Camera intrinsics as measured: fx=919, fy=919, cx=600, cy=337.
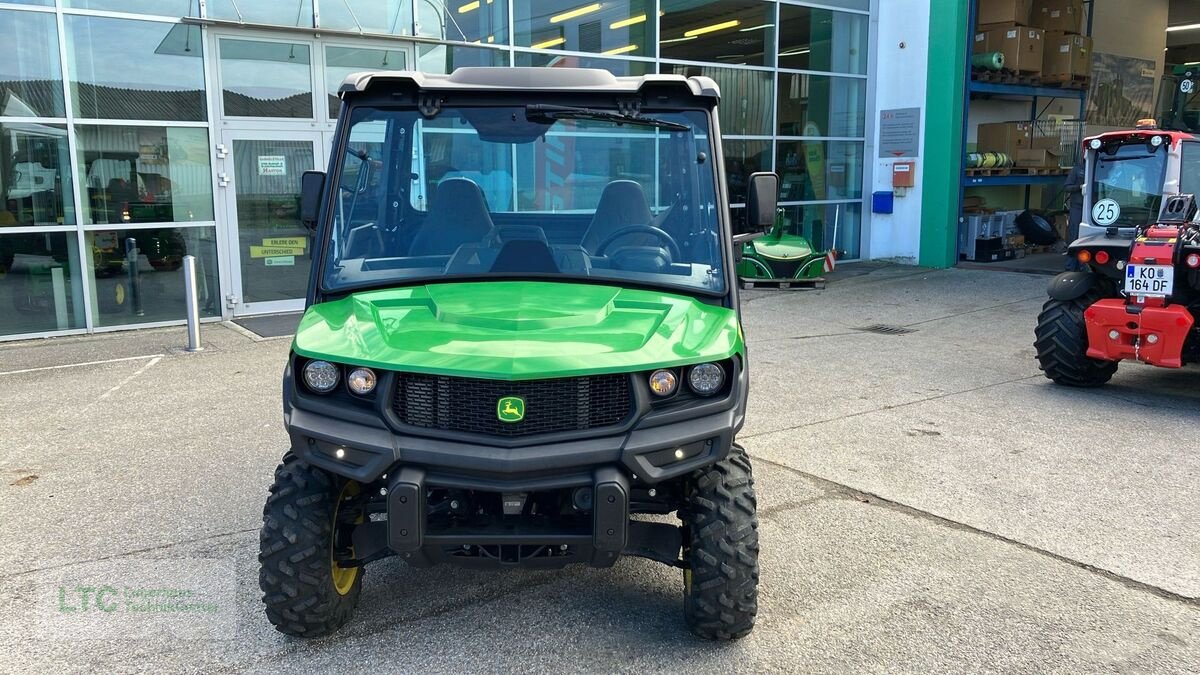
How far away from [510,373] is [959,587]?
230cm

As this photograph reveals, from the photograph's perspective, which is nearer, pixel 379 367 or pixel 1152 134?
pixel 379 367

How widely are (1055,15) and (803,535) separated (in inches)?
649

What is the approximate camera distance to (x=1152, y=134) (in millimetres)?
7520

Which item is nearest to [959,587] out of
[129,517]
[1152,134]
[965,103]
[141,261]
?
[129,517]

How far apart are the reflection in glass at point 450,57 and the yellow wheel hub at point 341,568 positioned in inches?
374

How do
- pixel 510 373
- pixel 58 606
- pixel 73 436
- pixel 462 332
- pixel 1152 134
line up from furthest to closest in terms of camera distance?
1. pixel 1152 134
2. pixel 73 436
3. pixel 58 606
4. pixel 462 332
5. pixel 510 373

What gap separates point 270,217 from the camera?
11.5 m

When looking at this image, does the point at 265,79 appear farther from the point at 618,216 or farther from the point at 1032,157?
the point at 1032,157

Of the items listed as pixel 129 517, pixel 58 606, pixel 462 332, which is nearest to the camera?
pixel 462 332

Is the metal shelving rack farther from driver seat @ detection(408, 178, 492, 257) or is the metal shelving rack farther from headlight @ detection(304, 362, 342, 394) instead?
headlight @ detection(304, 362, 342, 394)

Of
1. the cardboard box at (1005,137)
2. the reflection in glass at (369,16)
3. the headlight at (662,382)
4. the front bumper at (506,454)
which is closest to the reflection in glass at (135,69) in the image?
the reflection in glass at (369,16)

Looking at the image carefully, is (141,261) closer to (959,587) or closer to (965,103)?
(959,587)

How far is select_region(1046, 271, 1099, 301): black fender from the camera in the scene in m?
7.44

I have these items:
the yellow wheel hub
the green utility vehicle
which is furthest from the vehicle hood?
the yellow wheel hub
